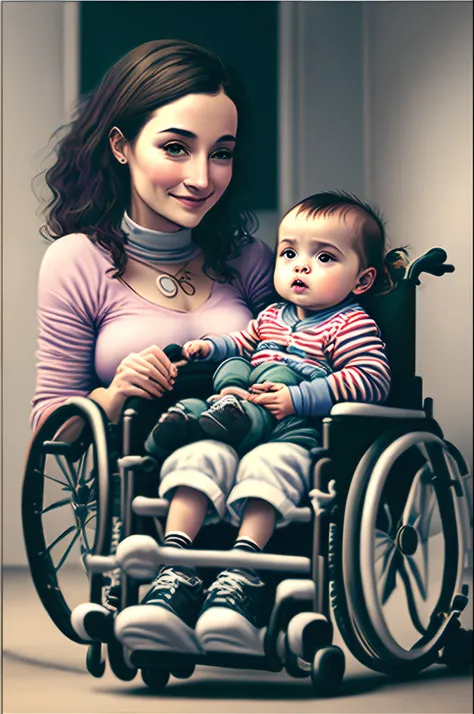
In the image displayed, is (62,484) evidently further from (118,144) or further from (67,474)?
(118,144)

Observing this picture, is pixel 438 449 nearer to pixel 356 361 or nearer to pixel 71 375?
pixel 356 361

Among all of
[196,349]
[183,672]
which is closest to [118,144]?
[196,349]

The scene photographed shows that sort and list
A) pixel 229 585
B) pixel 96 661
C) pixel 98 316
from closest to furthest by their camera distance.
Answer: pixel 229 585
pixel 96 661
pixel 98 316

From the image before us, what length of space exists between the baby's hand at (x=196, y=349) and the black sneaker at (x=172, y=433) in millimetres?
119

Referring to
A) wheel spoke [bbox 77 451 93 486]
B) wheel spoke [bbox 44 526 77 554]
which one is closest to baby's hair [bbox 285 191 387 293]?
wheel spoke [bbox 77 451 93 486]

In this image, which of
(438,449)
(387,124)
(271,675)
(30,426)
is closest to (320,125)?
(387,124)

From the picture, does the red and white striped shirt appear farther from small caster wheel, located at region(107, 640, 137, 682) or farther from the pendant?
small caster wheel, located at region(107, 640, 137, 682)

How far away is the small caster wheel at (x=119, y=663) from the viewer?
1606mm

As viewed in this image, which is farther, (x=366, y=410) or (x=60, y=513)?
(x=60, y=513)

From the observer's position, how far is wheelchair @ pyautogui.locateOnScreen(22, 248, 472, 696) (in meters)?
1.53

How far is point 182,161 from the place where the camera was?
A: 172cm

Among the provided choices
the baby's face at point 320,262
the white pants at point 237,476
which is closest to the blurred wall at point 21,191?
the white pants at point 237,476

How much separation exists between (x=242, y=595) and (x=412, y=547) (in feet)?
1.11

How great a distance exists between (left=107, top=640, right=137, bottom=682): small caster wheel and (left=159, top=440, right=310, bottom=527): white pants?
268 millimetres
